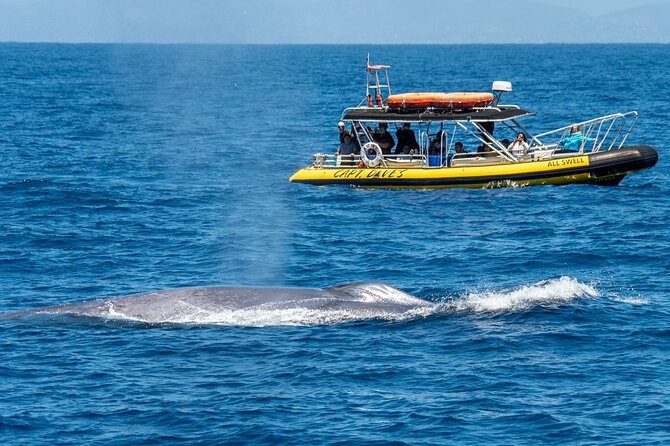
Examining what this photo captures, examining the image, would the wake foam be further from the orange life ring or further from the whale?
the orange life ring

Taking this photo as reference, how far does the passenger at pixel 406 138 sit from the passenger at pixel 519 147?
392 centimetres

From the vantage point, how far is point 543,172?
43.2 m

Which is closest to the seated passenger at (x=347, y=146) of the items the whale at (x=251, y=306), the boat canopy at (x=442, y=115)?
the boat canopy at (x=442, y=115)

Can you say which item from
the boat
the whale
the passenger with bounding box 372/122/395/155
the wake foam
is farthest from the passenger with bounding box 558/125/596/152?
the whale

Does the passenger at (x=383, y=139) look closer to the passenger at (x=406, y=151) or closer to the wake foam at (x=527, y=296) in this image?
the passenger at (x=406, y=151)

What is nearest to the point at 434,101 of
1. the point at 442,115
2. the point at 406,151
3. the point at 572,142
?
the point at 442,115

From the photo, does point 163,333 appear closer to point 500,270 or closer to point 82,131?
point 500,270

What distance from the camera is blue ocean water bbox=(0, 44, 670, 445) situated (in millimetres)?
18656

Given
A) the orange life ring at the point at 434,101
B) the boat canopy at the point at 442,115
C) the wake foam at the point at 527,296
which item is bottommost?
the wake foam at the point at 527,296

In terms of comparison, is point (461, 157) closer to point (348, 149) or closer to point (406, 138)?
point (406, 138)

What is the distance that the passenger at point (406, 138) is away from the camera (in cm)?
4566

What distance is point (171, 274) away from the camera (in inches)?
1155

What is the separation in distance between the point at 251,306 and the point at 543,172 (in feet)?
71.3

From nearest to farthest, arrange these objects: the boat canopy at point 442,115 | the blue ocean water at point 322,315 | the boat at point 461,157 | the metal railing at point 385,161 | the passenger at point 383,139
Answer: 1. the blue ocean water at point 322,315
2. the boat at point 461,157
3. the boat canopy at point 442,115
4. the metal railing at point 385,161
5. the passenger at point 383,139
